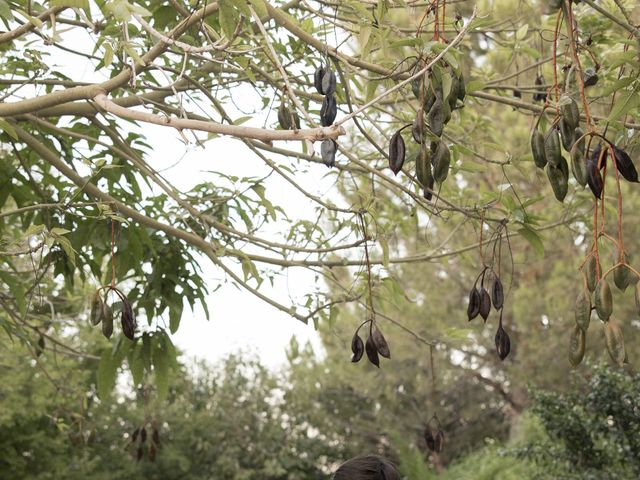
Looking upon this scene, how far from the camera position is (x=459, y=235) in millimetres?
12555

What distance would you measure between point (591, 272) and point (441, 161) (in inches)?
15.3

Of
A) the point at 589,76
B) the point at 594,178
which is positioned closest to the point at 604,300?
the point at 594,178

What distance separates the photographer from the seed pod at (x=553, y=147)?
1.79 m

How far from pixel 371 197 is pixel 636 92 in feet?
4.54

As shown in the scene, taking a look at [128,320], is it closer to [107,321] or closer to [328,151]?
[107,321]

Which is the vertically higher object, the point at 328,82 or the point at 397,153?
the point at 328,82

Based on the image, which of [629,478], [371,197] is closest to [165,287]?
[371,197]

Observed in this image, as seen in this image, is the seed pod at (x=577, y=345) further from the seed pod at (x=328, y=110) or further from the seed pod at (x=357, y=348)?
the seed pod at (x=357, y=348)

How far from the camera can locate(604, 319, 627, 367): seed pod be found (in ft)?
5.56

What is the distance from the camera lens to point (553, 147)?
5.90 feet

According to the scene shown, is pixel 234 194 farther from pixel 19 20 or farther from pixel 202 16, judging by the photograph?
pixel 202 16

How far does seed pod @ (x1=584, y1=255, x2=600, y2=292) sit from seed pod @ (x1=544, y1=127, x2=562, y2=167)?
7.8 inches

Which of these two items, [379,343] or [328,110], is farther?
[379,343]

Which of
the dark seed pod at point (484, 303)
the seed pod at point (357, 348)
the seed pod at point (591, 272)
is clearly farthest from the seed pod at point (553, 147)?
the seed pod at point (357, 348)
